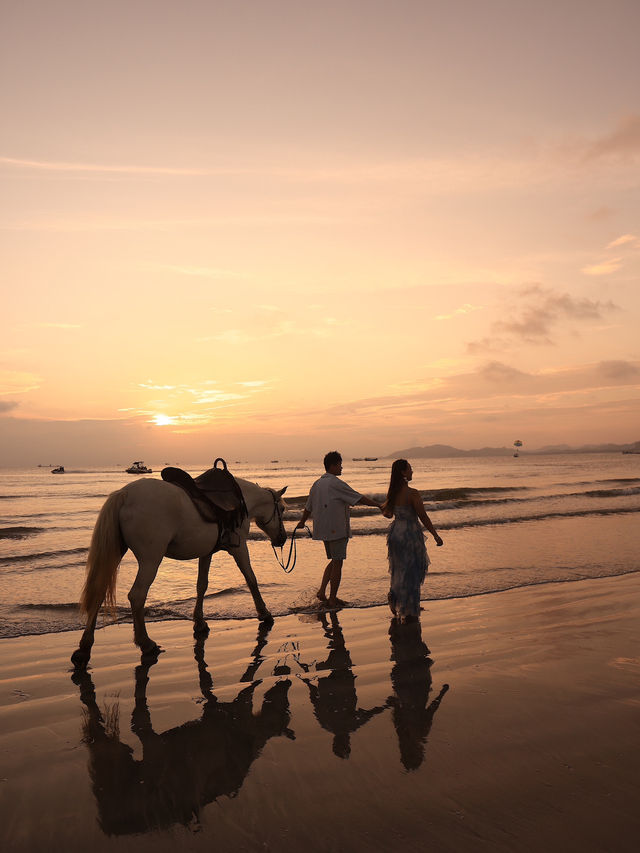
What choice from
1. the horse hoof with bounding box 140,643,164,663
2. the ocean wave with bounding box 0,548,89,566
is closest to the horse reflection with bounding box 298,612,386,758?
the horse hoof with bounding box 140,643,164,663

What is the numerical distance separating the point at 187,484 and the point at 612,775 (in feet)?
18.4

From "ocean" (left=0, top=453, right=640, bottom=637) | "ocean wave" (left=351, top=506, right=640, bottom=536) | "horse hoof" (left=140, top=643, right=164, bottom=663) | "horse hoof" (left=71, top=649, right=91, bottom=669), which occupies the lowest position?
"ocean wave" (left=351, top=506, right=640, bottom=536)

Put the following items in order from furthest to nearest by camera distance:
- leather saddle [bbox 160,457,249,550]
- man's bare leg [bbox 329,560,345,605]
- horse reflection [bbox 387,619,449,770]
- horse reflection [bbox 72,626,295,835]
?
man's bare leg [bbox 329,560,345,605]
leather saddle [bbox 160,457,249,550]
horse reflection [bbox 387,619,449,770]
horse reflection [bbox 72,626,295,835]

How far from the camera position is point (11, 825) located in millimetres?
3182

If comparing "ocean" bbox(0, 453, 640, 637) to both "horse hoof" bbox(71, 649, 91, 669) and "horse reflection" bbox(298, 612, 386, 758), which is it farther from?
"horse reflection" bbox(298, 612, 386, 758)

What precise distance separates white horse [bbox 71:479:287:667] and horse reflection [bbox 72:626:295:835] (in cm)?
118

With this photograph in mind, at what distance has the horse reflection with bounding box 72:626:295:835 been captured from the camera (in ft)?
10.9

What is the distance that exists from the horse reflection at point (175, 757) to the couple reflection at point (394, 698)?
14.5 inches

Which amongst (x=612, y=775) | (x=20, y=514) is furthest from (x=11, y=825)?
(x=20, y=514)

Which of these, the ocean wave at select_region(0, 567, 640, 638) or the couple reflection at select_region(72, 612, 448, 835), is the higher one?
the couple reflection at select_region(72, 612, 448, 835)

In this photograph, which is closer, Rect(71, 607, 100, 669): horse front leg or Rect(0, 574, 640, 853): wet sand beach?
Rect(0, 574, 640, 853): wet sand beach

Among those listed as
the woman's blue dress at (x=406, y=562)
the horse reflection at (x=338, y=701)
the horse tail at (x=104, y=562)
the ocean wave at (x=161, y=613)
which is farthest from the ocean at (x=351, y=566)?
the horse reflection at (x=338, y=701)

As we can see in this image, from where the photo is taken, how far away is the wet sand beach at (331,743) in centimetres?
307

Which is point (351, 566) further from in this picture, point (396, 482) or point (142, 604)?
point (142, 604)
